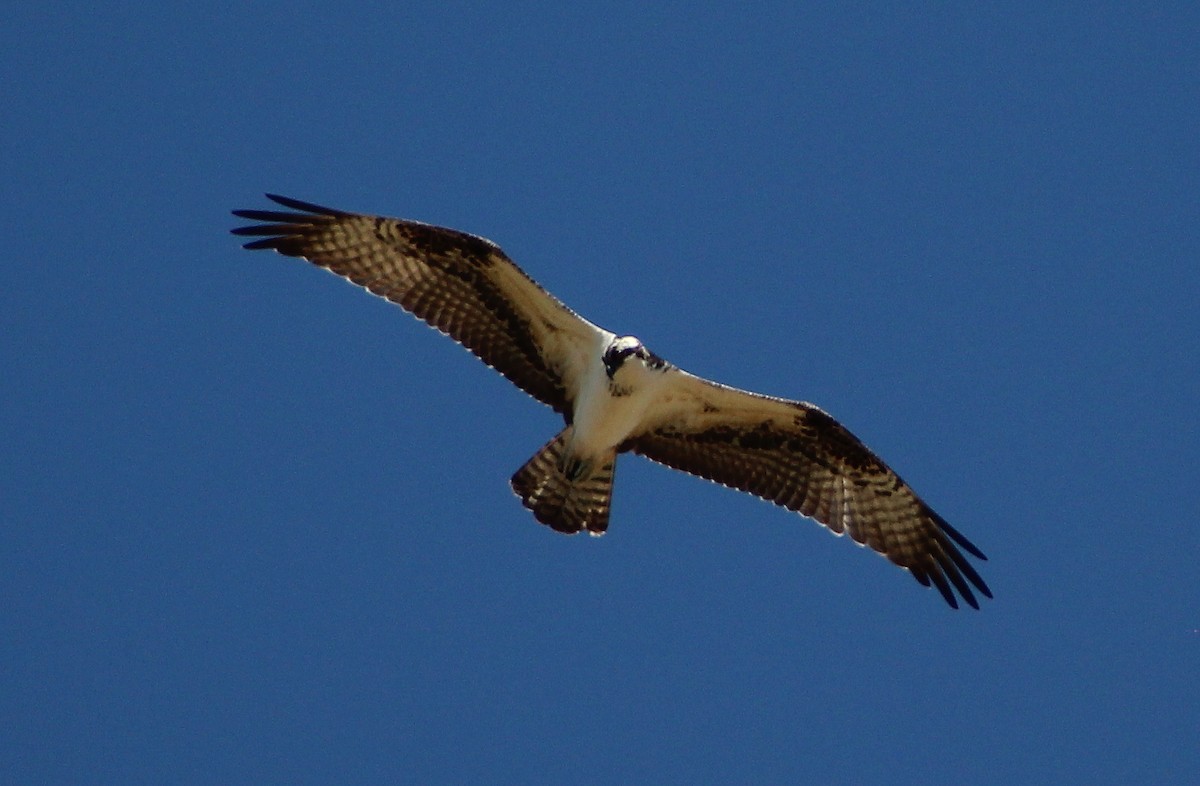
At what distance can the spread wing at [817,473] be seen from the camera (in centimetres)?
1376

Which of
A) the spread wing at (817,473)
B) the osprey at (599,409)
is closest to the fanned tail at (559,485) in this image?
the osprey at (599,409)

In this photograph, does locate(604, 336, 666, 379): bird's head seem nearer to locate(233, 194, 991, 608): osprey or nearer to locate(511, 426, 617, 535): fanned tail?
locate(233, 194, 991, 608): osprey

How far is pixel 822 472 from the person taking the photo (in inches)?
552

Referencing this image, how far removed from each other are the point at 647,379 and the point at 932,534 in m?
2.46

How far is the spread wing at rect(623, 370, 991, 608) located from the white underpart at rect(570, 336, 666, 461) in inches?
12.9

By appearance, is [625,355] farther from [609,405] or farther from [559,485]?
[559,485]

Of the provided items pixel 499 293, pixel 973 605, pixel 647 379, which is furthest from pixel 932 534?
pixel 499 293

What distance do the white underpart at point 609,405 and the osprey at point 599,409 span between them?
10 millimetres

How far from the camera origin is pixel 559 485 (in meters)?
13.5

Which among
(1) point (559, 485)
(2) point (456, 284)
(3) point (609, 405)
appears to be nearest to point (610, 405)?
(3) point (609, 405)

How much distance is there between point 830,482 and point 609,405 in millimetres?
1877

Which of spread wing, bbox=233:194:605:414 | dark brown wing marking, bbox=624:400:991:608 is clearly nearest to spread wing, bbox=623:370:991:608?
dark brown wing marking, bbox=624:400:991:608

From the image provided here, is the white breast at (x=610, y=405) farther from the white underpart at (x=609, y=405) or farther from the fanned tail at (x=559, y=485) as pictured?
the fanned tail at (x=559, y=485)

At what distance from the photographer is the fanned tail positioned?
1342 cm
